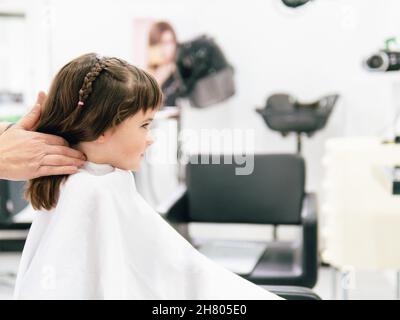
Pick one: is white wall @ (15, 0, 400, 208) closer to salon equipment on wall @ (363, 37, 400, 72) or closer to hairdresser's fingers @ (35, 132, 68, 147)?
salon equipment on wall @ (363, 37, 400, 72)

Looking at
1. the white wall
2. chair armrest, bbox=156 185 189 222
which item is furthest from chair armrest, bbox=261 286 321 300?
the white wall

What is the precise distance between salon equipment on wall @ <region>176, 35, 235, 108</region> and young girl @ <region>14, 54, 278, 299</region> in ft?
8.39

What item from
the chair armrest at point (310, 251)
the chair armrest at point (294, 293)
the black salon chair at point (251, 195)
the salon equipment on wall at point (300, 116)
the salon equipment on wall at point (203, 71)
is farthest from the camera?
the salon equipment on wall at point (203, 71)

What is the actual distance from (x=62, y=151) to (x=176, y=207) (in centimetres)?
137

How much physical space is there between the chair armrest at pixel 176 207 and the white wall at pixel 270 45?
1.53 meters

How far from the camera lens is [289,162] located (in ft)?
8.36

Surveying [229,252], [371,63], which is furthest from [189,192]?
[371,63]

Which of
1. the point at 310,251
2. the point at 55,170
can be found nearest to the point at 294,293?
the point at 55,170

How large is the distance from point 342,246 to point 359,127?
1965mm

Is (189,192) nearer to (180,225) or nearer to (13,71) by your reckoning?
(180,225)

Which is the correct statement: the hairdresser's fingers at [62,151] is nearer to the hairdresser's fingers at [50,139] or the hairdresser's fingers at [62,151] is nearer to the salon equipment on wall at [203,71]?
the hairdresser's fingers at [50,139]

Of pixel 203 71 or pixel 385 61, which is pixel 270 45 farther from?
pixel 385 61

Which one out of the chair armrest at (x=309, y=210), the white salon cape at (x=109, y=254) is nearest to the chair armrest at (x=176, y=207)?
the chair armrest at (x=309, y=210)

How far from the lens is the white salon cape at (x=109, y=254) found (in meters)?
1.05
